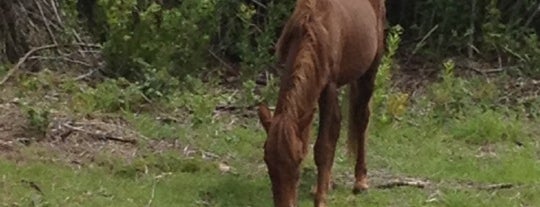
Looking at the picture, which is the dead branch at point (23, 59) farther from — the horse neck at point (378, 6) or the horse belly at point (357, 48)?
the horse belly at point (357, 48)

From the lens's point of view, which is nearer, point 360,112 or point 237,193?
point 237,193

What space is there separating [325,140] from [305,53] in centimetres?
65

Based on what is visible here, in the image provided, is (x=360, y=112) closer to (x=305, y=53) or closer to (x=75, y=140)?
(x=305, y=53)

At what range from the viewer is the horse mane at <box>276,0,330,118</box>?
22.2 ft

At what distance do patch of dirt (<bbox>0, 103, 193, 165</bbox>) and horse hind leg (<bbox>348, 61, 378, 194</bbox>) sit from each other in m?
1.24

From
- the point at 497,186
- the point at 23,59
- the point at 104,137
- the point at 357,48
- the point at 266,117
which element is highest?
the point at 357,48

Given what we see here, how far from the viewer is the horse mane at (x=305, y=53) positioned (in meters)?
6.75

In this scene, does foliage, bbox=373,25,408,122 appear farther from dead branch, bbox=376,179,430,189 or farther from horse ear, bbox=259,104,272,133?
horse ear, bbox=259,104,272,133

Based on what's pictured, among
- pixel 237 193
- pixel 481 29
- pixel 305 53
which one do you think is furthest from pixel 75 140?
pixel 481 29

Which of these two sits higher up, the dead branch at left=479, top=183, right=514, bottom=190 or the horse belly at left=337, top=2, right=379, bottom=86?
the horse belly at left=337, top=2, right=379, bottom=86

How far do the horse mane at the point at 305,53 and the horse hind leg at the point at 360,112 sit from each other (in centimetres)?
101

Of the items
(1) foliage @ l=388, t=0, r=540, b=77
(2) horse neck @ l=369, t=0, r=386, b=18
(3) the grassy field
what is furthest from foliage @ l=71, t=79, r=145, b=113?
(1) foliage @ l=388, t=0, r=540, b=77

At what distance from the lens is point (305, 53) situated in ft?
22.7

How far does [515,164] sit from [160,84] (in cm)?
306
